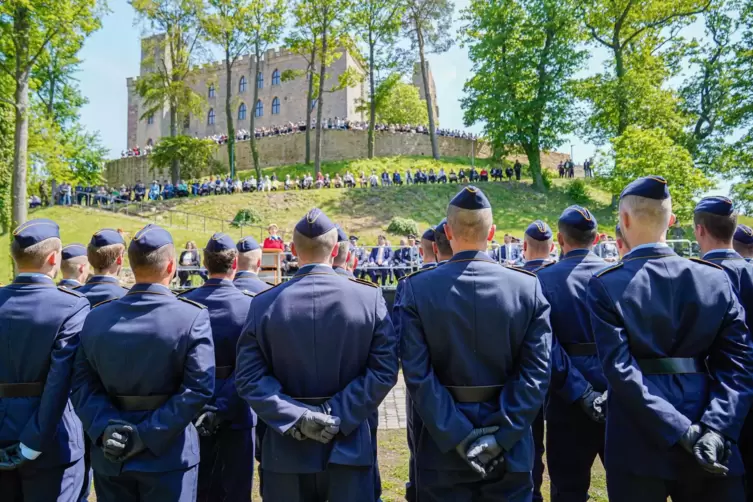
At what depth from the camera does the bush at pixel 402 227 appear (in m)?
28.2

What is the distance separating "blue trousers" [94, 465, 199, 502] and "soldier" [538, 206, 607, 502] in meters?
2.56

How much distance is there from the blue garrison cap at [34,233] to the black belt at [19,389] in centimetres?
89

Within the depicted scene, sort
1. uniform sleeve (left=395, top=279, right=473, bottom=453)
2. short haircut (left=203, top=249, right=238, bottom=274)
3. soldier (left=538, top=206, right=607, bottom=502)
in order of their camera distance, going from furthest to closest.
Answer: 1. short haircut (left=203, top=249, right=238, bottom=274)
2. soldier (left=538, top=206, right=607, bottom=502)
3. uniform sleeve (left=395, top=279, right=473, bottom=453)

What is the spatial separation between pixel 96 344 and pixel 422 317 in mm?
1878

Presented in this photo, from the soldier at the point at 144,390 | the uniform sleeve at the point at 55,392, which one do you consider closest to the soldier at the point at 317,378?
the soldier at the point at 144,390

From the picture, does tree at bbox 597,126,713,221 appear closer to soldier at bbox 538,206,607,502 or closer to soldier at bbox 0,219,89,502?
soldier at bbox 538,206,607,502

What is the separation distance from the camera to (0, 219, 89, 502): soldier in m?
3.29

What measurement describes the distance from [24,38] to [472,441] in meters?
24.4

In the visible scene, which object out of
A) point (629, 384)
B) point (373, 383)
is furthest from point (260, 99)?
point (629, 384)

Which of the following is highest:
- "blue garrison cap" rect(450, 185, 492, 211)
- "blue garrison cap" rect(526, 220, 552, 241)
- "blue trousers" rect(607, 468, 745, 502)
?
"blue garrison cap" rect(450, 185, 492, 211)

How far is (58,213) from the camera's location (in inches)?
1114

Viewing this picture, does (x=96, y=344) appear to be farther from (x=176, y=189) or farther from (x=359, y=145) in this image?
(x=359, y=145)

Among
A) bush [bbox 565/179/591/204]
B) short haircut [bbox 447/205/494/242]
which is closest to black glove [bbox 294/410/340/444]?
short haircut [bbox 447/205/494/242]

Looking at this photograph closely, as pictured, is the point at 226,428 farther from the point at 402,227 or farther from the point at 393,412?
the point at 402,227
